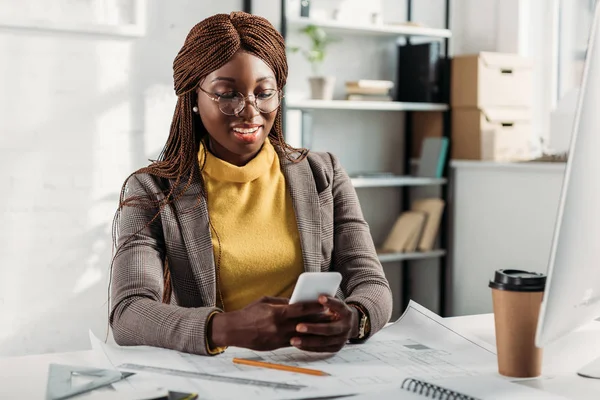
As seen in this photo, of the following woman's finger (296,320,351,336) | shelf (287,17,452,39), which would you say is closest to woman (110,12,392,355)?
woman's finger (296,320,351,336)

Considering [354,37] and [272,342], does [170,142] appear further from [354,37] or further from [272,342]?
[354,37]

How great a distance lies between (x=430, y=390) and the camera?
1009 mm

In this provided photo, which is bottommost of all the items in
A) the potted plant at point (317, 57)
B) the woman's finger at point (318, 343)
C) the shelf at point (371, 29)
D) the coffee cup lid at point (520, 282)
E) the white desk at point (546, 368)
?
the white desk at point (546, 368)

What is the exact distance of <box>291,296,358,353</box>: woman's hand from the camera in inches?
47.7

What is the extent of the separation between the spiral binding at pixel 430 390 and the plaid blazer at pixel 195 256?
0.33 m

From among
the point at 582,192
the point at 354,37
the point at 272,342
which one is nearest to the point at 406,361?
the point at 272,342

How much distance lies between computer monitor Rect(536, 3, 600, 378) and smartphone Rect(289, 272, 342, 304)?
0.33 meters

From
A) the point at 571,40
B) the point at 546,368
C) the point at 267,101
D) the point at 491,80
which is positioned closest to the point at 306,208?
the point at 267,101

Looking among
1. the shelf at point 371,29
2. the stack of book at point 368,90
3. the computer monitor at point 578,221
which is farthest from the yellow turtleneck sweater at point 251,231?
the stack of book at point 368,90

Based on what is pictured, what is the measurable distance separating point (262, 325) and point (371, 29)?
2655mm

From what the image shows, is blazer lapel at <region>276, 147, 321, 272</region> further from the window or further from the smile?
the window

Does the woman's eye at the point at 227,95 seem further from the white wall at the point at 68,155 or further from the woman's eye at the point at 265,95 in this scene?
the white wall at the point at 68,155

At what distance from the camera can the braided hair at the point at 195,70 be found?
4.98 feet

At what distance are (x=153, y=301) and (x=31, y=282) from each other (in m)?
1.95
